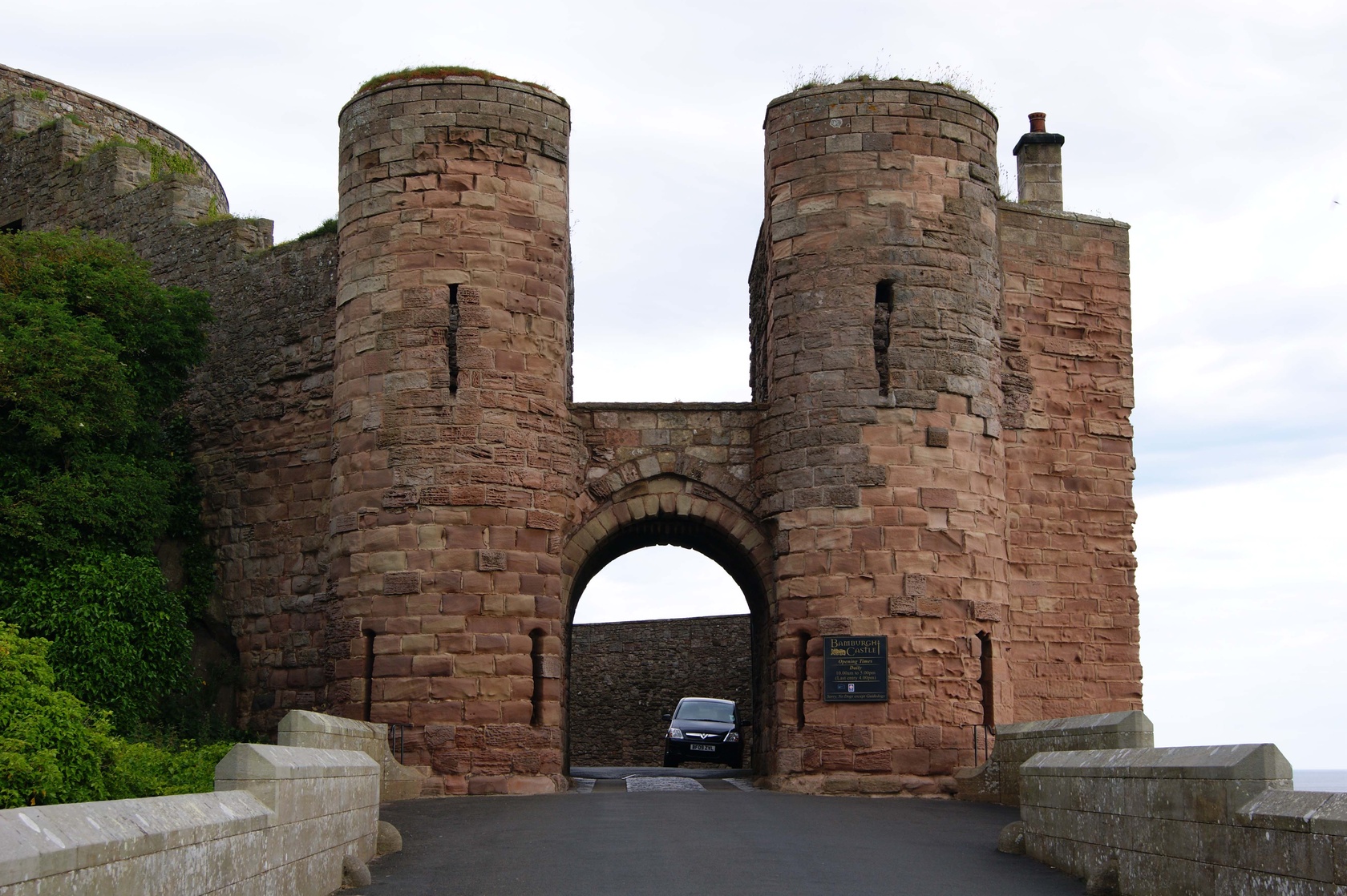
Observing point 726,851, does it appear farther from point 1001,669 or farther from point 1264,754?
point 1001,669

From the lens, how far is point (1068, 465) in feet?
62.3

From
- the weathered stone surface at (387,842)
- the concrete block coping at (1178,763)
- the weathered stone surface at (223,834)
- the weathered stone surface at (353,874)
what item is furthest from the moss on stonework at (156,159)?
the concrete block coping at (1178,763)

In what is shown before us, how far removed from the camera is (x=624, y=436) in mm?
17672

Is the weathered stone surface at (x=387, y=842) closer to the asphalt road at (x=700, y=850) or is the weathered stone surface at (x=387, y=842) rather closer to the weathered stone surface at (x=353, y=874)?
the asphalt road at (x=700, y=850)

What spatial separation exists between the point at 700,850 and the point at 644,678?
19.5m

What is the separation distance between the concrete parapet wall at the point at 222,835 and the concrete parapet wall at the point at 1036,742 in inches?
201

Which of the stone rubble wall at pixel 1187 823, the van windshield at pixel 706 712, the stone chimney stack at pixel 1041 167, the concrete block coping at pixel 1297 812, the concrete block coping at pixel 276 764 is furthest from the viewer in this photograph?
the van windshield at pixel 706 712

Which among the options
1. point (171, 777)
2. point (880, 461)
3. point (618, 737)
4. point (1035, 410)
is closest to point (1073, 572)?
point (1035, 410)

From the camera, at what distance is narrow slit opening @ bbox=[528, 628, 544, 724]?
638 inches

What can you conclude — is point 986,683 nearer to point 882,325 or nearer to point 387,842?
point 882,325

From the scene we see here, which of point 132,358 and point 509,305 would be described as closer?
point 509,305

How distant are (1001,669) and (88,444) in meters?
10.7

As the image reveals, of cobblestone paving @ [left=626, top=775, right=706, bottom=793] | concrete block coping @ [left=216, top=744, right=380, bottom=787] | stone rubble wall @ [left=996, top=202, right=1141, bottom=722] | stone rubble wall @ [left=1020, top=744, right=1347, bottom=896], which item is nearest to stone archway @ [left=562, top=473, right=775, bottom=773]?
cobblestone paving @ [left=626, top=775, right=706, bottom=793]

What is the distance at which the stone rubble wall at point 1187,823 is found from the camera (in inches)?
240
